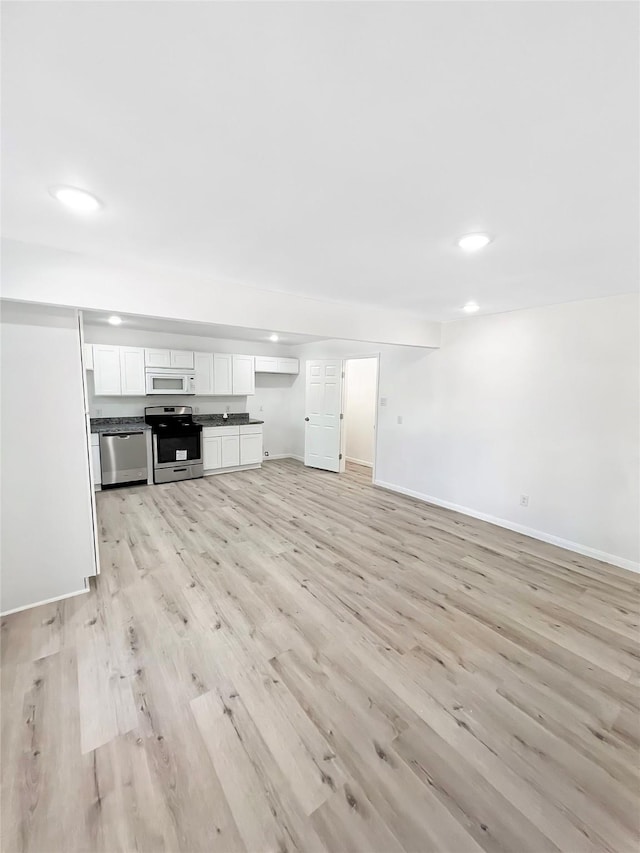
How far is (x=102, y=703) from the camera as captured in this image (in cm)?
183

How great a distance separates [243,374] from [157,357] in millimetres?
1489

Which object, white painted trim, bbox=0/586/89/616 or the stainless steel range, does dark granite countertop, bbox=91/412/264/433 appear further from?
white painted trim, bbox=0/586/89/616

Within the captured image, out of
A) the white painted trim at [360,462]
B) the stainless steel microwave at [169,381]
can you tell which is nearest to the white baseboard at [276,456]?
the white painted trim at [360,462]

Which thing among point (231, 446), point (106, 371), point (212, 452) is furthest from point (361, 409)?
point (106, 371)

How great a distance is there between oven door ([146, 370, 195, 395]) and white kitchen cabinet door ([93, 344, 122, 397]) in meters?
0.44

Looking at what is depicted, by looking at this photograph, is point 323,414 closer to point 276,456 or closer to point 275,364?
point 275,364

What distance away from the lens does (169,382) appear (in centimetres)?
584

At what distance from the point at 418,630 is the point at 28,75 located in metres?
3.08

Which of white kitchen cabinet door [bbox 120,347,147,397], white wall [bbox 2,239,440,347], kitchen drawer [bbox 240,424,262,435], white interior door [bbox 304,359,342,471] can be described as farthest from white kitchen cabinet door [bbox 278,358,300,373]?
white wall [bbox 2,239,440,347]

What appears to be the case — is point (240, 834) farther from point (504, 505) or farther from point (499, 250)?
point (504, 505)

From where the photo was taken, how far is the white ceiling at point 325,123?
2.59ft

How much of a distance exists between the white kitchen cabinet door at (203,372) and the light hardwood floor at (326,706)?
3272 mm

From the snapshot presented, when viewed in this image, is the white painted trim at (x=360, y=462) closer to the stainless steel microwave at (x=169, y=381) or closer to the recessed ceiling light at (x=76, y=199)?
the stainless steel microwave at (x=169, y=381)

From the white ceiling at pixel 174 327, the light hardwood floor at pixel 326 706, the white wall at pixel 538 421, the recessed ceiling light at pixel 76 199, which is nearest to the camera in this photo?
the light hardwood floor at pixel 326 706
